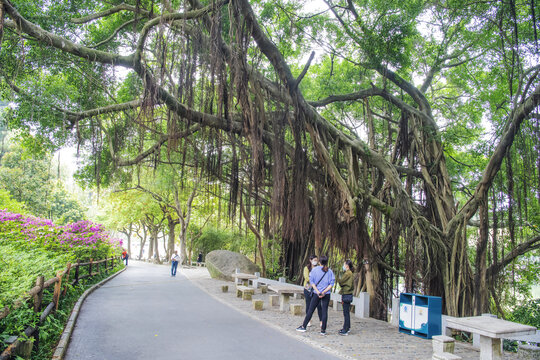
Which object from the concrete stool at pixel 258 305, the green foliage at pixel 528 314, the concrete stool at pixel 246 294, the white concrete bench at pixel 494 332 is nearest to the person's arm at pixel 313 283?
the white concrete bench at pixel 494 332

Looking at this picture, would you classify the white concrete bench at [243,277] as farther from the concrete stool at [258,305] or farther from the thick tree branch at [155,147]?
the thick tree branch at [155,147]

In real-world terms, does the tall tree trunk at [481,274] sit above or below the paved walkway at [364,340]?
above

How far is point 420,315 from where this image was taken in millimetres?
6305

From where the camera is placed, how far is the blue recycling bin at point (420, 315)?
20.1 feet

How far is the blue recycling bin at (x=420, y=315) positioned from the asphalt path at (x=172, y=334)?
7.05 ft

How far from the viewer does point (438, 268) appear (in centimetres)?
736

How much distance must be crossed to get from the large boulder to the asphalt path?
6975 mm

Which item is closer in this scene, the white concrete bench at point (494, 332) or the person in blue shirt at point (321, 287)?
the white concrete bench at point (494, 332)

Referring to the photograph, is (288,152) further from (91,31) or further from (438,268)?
(91,31)

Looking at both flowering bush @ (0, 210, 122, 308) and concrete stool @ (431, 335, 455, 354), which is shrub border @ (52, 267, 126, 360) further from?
concrete stool @ (431, 335, 455, 354)

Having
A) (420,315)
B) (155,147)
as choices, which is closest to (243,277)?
(155,147)

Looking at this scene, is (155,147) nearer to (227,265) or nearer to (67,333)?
(67,333)

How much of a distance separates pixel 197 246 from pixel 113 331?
24934 millimetres

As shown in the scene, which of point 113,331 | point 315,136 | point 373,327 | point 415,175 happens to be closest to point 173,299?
point 113,331
